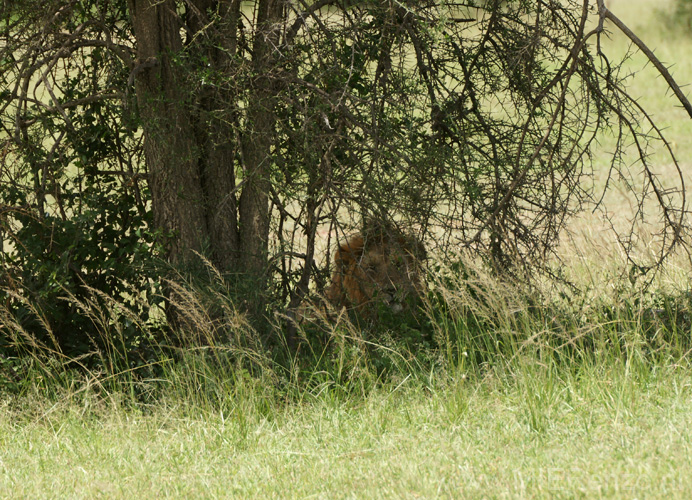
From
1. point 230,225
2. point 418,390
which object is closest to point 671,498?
point 418,390

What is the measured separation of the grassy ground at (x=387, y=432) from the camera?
3.45 meters

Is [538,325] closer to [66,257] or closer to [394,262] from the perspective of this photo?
[394,262]

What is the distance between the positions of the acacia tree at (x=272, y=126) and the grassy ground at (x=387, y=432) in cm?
95

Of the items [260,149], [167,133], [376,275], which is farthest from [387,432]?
[167,133]

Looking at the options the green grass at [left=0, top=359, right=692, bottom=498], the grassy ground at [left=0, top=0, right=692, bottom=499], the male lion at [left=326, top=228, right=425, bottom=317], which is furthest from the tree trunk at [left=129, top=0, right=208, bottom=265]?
the green grass at [left=0, top=359, right=692, bottom=498]

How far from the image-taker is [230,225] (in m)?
6.11

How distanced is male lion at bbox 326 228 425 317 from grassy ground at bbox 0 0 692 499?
74 cm

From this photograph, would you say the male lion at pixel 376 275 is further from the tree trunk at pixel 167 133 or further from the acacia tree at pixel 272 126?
the tree trunk at pixel 167 133

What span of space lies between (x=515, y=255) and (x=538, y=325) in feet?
2.40

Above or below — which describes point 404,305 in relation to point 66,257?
below

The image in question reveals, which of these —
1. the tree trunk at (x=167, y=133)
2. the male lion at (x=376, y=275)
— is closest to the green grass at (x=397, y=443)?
the male lion at (x=376, y=275)

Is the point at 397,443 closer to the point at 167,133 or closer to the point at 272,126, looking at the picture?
the point at 272,126

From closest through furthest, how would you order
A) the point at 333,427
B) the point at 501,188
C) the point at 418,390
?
the point at 333,427
the point at 418,390
the point at 501,188

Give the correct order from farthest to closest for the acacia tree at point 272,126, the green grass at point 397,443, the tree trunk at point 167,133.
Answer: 1. the tree trunk at point 167,133
2. the acacia tree at point 272,126
3. the green grass at point 397,443
